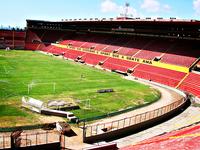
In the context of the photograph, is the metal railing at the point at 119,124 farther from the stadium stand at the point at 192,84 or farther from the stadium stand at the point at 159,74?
the stadium stand at the point at 159,74

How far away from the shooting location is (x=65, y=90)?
145 ft

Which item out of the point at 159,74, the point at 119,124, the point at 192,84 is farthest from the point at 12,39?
the point at 119,124

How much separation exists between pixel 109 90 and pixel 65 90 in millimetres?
6707

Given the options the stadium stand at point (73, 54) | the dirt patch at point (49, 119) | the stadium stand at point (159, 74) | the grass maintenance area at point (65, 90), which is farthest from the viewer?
the stadium stand at point (73, 54)

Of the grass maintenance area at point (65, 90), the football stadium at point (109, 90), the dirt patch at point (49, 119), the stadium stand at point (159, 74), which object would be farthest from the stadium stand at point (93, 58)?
the dirt patch at point (49, 119)

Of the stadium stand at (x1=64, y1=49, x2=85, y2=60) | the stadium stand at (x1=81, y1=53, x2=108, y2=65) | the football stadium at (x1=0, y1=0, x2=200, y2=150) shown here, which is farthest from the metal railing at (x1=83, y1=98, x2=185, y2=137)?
the stadium stand at (x1=64, y1=49, x2=85, y2=60)

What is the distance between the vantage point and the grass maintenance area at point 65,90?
33.3 metres

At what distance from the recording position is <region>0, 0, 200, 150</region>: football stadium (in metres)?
25.6

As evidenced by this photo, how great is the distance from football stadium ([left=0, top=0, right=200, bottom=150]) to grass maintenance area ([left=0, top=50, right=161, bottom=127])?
0.10m

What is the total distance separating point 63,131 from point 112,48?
56367 mm

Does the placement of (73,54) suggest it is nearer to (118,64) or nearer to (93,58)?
(93,58)

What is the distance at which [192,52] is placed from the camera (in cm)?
6178

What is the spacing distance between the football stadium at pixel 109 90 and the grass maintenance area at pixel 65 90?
0.10 meters

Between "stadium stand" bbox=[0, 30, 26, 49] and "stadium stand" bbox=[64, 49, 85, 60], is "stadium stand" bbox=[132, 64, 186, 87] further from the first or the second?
"stadium stand" bbox=[0, 30, 26, 49]
